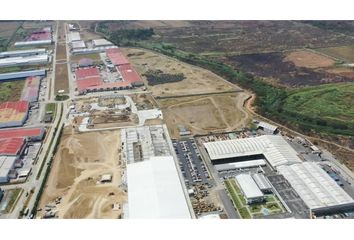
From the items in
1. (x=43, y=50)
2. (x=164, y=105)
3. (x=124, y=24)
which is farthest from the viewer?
(x=124, y=24)

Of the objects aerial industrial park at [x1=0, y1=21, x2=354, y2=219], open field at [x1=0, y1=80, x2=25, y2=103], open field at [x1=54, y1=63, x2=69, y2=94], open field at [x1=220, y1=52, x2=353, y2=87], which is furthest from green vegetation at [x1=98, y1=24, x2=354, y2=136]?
open field at [x1=0, y1=80, x2=25, y2=103]

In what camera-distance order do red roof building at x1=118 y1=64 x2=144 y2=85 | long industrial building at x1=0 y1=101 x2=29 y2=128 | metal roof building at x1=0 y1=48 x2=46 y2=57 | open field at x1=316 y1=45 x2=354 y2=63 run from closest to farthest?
long industrial building at x1=0 y1=101 x2=29 y2=128, red roof building at x1=118 y1=64 x2=144 y2=85, open field at x1=316 y1=45 x2=354 y2=63, metal roof building at x1=0 y1=48 x2=46 y2=57

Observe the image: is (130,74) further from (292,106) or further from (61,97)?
(292,106)

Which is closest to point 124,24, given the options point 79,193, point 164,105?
point 164,105

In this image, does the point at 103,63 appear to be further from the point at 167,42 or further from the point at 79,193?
the point at 79,193

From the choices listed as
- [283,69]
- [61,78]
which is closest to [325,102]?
[283,69]

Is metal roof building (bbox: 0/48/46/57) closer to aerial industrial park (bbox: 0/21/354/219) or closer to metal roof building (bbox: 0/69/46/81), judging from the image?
aerial industrial park (bbox: 0/21/354/219)

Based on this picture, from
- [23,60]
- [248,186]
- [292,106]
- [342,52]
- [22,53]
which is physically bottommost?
[248,186]
